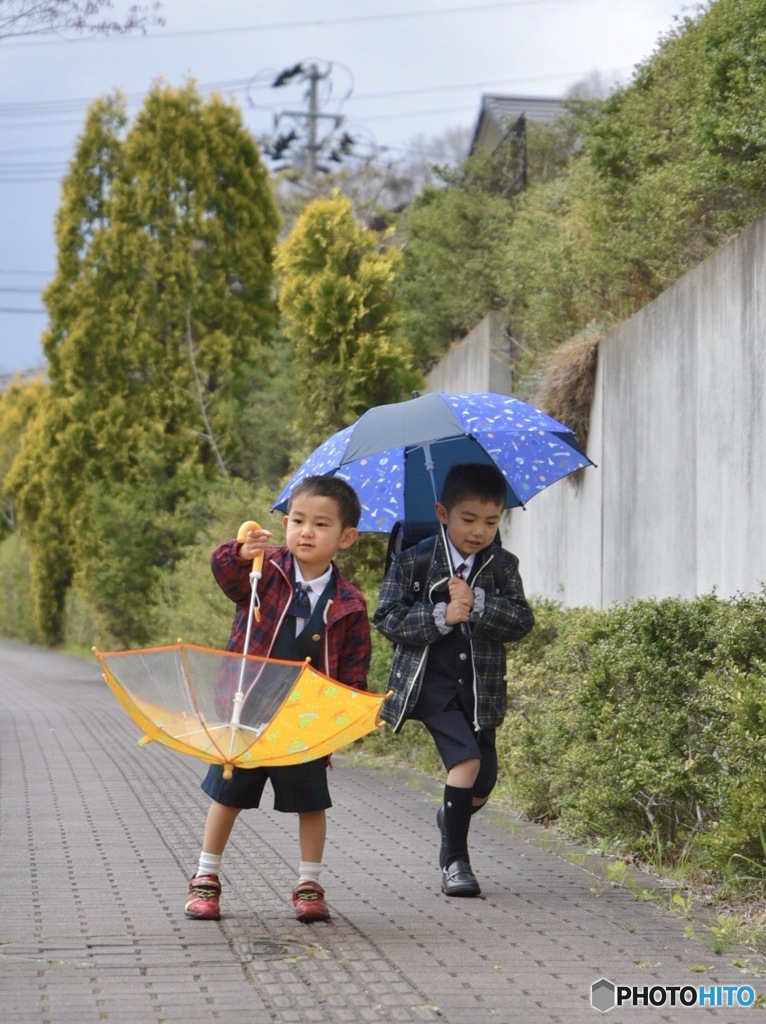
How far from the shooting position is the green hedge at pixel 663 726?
206 inches

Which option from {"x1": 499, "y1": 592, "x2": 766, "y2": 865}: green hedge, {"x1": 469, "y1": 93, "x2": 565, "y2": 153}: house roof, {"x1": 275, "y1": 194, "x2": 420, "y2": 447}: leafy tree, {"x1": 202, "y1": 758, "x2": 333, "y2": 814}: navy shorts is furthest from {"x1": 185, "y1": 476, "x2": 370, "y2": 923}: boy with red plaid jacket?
{"x1": 469, "y1": 93, "x2": 565, "y2": 153}: house roof

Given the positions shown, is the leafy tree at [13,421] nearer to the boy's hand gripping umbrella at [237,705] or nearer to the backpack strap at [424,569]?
the backpack strap at [424,569]

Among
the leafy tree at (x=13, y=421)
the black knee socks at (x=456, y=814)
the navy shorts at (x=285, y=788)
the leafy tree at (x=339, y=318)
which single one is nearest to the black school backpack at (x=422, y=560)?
the black knee socks at (x=456, y=814)

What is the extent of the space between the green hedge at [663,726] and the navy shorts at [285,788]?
5.00ft

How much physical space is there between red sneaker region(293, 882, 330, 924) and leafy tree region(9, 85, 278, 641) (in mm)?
16834

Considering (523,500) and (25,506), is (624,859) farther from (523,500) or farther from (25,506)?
(25,506)

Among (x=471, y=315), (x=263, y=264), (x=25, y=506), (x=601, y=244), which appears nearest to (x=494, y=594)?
(x=601, y=244)

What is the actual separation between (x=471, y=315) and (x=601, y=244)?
636 cm

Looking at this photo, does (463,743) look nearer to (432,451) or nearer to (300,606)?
(300,606)

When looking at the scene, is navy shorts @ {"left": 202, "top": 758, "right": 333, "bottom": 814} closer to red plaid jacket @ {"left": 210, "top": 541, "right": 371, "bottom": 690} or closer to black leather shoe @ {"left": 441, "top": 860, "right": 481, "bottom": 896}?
red plaid jacket @ {"left": 210, "top": 541, "right": 371, "bottom": 690}

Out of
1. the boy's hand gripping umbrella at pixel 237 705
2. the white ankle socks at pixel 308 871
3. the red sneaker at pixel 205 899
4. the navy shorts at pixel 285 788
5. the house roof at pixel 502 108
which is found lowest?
the red sneaker at pixel 205 899

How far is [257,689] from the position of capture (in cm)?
484

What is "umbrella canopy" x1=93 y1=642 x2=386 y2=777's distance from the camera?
4.80m

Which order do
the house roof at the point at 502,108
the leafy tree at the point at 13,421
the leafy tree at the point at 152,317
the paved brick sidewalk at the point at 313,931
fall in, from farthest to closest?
the leafy tree at the point at 13,421 → the house roof at the point at 502,108 → the leafy tree at the point at 152,317 → the paved brick sidewalk at the point at 313,931
